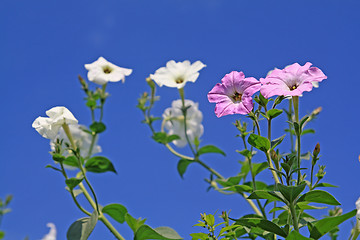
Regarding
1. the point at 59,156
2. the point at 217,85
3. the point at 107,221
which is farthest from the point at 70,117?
the point at 217,85

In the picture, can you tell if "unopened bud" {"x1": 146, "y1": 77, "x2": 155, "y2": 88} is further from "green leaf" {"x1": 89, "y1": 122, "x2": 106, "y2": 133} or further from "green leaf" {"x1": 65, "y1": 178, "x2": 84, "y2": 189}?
"green leaf" {"x1": 65, "y1": 178, "x2": 84, "y2": 189}

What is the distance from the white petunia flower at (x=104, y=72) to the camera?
9.66 feet

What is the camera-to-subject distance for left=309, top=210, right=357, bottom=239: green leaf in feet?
4.32

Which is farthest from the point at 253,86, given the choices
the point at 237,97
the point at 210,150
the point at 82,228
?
the point at 210,150

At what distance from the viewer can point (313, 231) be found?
1385mm

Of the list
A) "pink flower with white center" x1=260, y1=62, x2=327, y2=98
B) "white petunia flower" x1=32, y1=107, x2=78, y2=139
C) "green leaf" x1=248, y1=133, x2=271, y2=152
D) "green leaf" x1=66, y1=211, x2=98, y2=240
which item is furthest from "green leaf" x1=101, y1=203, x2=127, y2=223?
"pink flower with white center" x1=260, y1=62, x2=327, y2=98

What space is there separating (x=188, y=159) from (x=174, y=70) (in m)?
0.66

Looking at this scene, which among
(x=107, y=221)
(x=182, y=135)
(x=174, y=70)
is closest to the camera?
(x=107, y=221)

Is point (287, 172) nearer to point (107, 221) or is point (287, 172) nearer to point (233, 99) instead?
point (233, 99)

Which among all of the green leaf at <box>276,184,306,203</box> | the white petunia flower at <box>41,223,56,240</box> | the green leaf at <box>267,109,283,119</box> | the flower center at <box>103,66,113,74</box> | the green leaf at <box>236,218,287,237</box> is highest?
the flower center at <box>103,66,113,74</box>

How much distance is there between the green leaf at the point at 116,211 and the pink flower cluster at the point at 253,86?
103 centimetres

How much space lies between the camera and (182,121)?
3533 mm

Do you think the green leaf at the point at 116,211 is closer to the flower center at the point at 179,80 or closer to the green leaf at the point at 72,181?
the green leaf at the point at 72,181

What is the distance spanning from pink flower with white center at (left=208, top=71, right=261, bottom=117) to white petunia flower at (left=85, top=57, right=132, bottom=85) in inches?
61.1
